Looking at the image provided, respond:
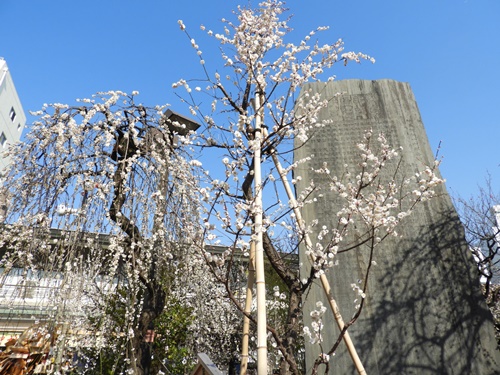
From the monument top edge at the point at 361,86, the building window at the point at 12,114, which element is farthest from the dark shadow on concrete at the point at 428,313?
the building window at the point at 12,114

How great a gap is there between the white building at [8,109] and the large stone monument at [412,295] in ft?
80.2

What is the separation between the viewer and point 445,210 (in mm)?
3418

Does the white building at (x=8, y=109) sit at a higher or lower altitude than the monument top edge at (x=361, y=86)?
higher

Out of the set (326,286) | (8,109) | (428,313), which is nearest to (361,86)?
(428,313)

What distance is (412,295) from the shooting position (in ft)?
10.1

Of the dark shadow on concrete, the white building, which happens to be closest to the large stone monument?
the dark shadow on concrete

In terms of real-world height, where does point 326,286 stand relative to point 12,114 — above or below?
below

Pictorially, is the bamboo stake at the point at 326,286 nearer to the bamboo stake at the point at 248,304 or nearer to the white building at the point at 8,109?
the bamboo stake at the point at 248,304

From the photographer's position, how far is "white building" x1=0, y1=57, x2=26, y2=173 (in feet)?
73.6

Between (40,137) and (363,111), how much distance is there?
337 centimetres

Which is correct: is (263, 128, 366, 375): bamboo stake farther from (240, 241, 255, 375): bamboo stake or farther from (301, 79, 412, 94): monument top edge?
(301, 79, 412, 94): monument top edge

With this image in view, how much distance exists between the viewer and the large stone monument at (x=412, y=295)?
9.44 ft

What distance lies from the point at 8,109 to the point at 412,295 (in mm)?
28212

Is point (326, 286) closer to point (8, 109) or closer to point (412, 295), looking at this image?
point (412, 295)
